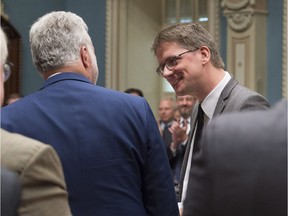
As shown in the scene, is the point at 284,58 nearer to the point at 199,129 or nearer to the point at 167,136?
the point at 167,136

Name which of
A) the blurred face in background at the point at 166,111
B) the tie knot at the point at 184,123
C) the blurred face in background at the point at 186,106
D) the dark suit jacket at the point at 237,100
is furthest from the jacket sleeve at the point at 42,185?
the blurred face in background at the point at 166,111

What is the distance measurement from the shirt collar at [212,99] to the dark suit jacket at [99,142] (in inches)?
15.5

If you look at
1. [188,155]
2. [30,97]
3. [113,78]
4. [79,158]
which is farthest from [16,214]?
[113,78]

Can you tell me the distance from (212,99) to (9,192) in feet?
5.15

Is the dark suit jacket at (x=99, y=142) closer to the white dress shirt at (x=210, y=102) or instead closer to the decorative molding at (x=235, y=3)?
the white dress shirt at (x=210, y=102)

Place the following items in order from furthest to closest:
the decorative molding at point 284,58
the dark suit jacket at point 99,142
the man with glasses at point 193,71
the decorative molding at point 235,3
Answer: the decorative molding at point 235,3 < the decorative molding at point 284,58 < the man with glasses at point 193,71 < the dark suit jacket at point 99,142

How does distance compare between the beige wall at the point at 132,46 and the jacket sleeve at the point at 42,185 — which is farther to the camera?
the beige wall at the point at 132,46

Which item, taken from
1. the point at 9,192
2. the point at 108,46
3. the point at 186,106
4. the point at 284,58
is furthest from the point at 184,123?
the point at 9,192

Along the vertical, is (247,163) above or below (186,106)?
above

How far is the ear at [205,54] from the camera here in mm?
3126

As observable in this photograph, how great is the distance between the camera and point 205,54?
313cm

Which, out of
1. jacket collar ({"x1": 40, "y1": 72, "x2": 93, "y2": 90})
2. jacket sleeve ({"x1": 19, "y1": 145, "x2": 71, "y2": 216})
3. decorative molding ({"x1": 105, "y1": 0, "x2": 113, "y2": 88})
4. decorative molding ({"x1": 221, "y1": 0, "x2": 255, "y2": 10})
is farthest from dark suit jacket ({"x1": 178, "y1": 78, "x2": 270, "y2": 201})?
decorative molding ({"x1": 105, "y1": 0, "x2": 113, "y2": 88})

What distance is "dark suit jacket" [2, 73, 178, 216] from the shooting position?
8.45ft

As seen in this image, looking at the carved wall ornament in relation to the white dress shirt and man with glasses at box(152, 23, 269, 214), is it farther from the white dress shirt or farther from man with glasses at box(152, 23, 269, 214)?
the white dress shirt
